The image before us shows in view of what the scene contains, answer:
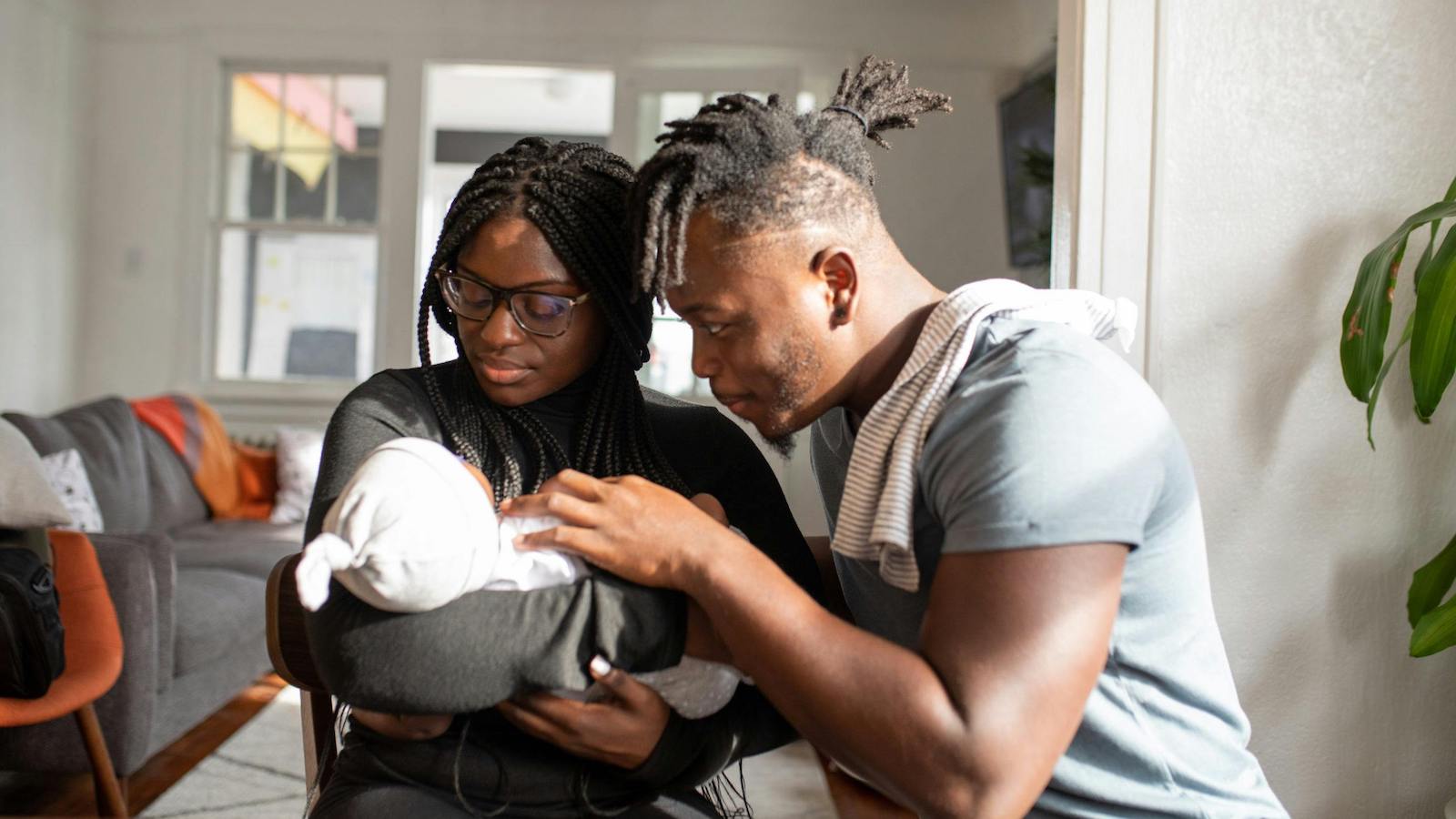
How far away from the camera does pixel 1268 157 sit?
172 centimetres

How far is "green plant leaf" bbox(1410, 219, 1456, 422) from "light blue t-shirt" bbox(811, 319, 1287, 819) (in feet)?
2.46

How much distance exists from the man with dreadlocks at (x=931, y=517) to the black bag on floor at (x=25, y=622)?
1.79m

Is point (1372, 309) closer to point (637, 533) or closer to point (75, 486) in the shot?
point (637, 533)

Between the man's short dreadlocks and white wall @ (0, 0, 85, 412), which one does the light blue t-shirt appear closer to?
the man's short dreadlocks

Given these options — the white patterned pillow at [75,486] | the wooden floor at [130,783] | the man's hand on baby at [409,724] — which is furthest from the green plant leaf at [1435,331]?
the white patterned pillow at [75,486]

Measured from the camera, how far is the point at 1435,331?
1.59 m

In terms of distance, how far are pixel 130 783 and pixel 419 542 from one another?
275 cm

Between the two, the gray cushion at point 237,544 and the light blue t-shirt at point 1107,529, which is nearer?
the light blue t-shirt at point 1107,529

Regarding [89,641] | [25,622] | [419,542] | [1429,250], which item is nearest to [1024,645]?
[419,542]

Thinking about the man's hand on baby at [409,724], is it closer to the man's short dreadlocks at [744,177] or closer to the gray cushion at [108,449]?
the man's short dreadlocks at [744,177]

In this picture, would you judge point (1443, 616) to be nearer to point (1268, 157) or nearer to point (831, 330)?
point (1268, 157)

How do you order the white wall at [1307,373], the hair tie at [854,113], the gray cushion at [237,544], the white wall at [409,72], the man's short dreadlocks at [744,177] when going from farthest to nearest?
the white wall at [409,72] → the gray cushion at [237,544] → the white wall at [1307,373] → the hair tie at [854,113] → the man's short dreadlocks at [744,177]

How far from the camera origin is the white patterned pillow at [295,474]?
5.09 meters

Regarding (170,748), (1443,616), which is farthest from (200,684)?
(1443,616)
